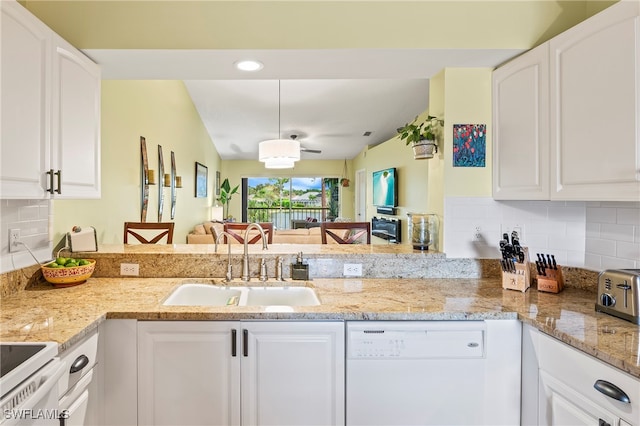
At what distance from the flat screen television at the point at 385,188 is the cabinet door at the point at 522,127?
4044mm

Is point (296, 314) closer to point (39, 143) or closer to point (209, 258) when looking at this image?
point (209, 258)

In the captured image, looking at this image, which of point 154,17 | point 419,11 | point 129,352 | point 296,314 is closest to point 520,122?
point 419,11

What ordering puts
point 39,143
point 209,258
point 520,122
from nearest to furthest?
1. point 39,143
2. point 520,122
3. point 209,258

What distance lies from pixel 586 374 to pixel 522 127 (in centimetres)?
119

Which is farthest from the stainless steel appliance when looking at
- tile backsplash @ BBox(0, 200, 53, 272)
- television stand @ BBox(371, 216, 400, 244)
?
television stand @ BBox(371, 216, 400, 244)

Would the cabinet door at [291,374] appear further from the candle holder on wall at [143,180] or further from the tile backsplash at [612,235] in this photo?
the candle holder on wall at [143,180]

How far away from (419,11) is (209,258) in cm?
182

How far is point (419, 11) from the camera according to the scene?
5.71 feet

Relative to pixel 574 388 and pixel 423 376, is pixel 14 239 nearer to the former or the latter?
pixel 423 376

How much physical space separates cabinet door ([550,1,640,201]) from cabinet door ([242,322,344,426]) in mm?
1237

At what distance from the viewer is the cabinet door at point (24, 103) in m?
1.21

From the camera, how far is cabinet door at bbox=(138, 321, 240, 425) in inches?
53.3

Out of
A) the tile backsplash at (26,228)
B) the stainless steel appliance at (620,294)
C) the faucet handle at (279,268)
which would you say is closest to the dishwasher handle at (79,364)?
the tile backsplash at (26,228)

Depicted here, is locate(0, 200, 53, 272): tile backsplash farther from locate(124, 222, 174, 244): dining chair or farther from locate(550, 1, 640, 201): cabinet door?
locate(550, 1, 640, 201): cabinet door
